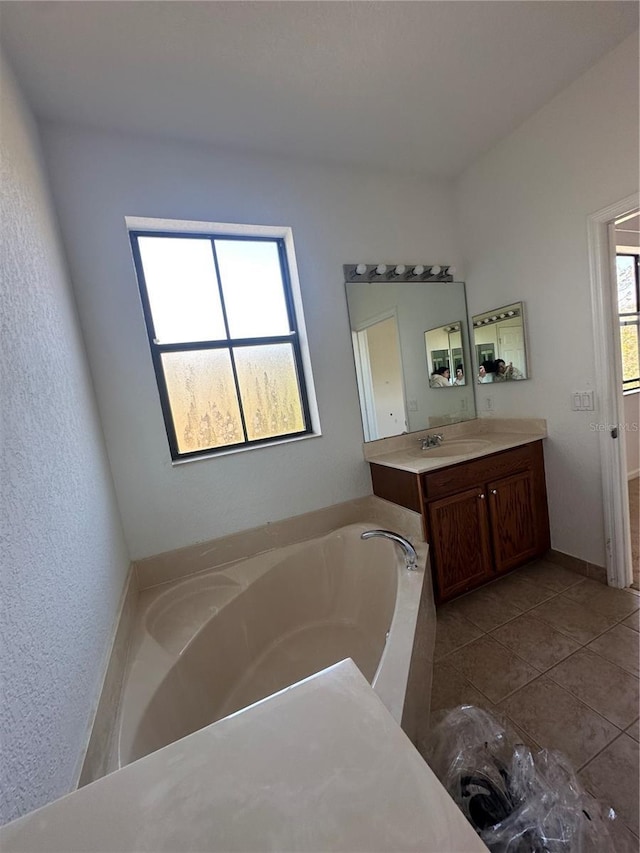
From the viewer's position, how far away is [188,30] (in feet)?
4.15

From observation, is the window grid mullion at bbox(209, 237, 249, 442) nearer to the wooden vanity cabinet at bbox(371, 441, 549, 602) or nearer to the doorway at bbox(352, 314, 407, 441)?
the doorway at bbox(352, 314, 407, 441)

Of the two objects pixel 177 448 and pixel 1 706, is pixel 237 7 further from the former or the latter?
pixel 1 706

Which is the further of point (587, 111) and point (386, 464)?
point (386, 464)

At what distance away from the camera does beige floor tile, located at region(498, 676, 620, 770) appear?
1203 millimetres

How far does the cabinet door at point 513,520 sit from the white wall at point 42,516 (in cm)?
201

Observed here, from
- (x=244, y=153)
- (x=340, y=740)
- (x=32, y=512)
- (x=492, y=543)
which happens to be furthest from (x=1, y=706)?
(x=244, y=153)

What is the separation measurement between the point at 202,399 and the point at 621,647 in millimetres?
2381

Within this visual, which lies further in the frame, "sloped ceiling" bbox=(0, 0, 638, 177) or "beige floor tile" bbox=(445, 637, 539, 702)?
"beige floor tile" bbox=(445, 637, 539, 702)

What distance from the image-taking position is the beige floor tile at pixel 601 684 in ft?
4.27

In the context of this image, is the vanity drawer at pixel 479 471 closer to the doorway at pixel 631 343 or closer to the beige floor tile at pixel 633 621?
the beige floor tile at pixel 633 621

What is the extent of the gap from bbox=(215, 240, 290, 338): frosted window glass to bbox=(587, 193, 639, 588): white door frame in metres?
1.70

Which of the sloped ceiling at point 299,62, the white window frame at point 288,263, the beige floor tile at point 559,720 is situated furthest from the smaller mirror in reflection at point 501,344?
the beige floor tile at point 559,720

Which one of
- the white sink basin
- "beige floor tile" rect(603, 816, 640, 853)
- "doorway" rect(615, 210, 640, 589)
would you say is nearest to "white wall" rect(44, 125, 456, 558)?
the white sink basin

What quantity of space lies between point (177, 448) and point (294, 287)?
1.18m
